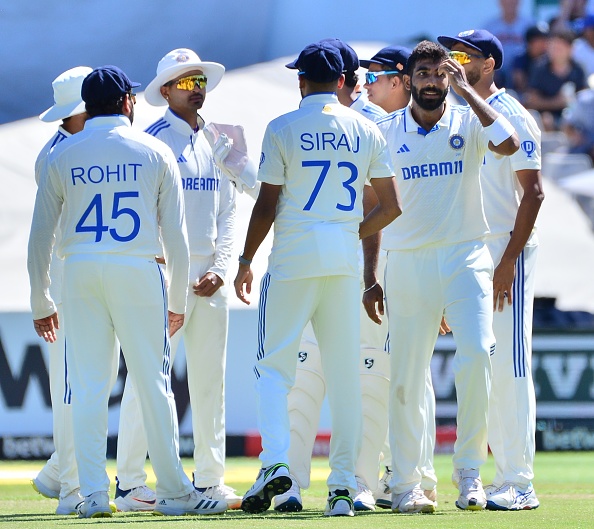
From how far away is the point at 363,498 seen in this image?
599 cm

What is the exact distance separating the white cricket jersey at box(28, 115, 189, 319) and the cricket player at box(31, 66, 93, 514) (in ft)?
0.99

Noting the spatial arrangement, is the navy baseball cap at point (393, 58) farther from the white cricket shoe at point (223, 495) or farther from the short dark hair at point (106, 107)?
the white cricket shoe at point (223, 495)

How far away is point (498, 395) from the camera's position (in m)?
6.23

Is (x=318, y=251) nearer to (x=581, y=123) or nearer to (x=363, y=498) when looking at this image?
(x=363, y=498)

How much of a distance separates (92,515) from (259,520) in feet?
2.36

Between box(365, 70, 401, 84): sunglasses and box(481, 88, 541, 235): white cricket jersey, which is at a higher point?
box(365, 70, 401, 84): sunglasses

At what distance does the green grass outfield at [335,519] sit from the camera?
4945 millimetres

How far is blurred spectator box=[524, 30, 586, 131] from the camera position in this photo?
15.6 m

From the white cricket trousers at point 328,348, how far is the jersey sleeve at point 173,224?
39 cm

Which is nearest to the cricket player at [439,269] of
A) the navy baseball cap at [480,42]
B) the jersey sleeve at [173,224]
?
the navy baseball cap at [480,42]

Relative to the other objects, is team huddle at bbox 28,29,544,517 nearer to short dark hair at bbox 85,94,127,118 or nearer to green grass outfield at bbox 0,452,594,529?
short dark hair at bbox 85,94,127,118

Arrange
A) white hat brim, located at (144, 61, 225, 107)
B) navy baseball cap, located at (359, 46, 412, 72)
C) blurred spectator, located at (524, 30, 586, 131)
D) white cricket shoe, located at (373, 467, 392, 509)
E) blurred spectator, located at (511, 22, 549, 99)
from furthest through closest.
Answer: blurred spectator, located at (511, 22, 549, 99), blurred spectator, located at (524, 30, 586, 131), navy baseball cap, located at (359, 46, 412, 72), white hat brim, located at (144, 61, 225, 107), white cricket shoe, located at (373, 467, 392, 509)

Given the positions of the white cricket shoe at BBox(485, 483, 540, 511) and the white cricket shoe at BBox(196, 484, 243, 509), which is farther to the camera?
the white cricket shoe at BBox(196, 484, 243, 509)

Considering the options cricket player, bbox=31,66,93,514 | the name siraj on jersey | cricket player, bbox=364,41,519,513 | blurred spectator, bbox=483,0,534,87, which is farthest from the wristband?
blurred spectator, bbox=483,0,534,87
